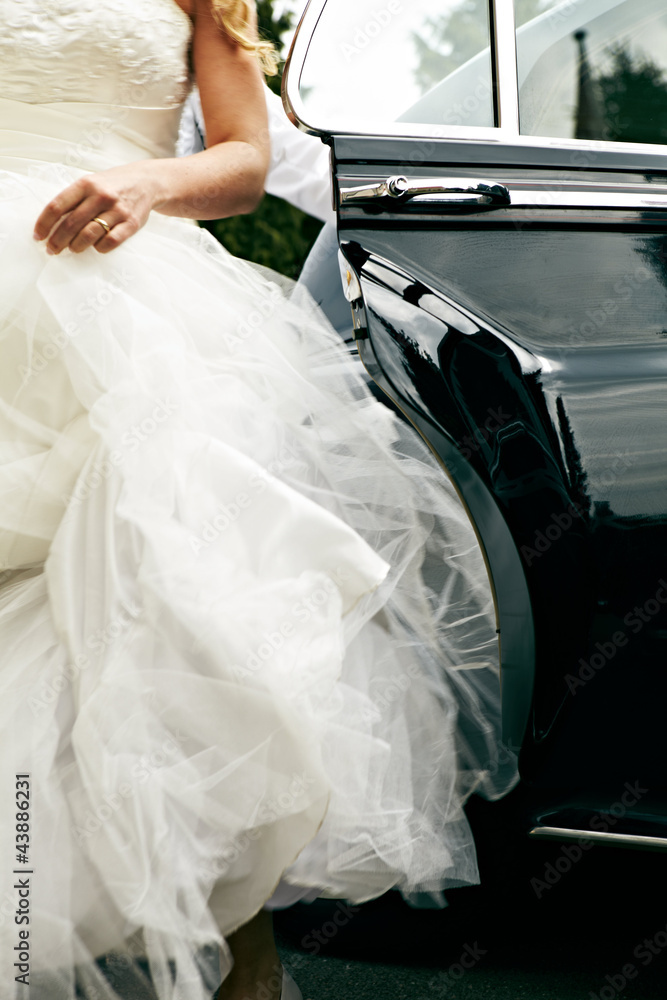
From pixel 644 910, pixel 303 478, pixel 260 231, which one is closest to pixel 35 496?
pixel 303 478

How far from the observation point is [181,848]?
1071 mm

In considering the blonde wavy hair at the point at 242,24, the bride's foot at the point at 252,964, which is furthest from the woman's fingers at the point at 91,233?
the bride's foot at the point at 252,964

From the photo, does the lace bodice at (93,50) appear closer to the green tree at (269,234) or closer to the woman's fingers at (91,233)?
the woman's fingers at (91,233)

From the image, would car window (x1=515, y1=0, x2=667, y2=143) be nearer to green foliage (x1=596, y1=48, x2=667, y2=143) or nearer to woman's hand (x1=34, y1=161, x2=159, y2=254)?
green foliage (x1=596, y1=48, x2=667, y2=143)

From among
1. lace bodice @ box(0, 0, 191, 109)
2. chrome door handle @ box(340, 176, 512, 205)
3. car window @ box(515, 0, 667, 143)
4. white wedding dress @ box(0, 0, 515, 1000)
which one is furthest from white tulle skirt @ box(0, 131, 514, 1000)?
car window @ box(515, 0, 667, 143)

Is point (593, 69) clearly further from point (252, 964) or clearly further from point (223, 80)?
point (252, 964)

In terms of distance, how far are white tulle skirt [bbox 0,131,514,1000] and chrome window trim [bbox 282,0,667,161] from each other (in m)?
0.30

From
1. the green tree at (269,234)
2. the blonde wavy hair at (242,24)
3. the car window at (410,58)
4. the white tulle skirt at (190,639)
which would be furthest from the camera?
the green tree at (269,234)

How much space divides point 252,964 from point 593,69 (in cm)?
147

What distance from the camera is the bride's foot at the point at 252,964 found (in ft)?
3.96

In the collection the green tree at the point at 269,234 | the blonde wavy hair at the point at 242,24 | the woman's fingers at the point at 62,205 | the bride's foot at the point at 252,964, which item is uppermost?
the blonde wavy hair at the point at 242,24

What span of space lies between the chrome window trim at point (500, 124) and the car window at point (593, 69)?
0.06 feet

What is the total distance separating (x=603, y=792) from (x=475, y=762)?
7.8 inches

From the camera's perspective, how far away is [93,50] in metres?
1.42
